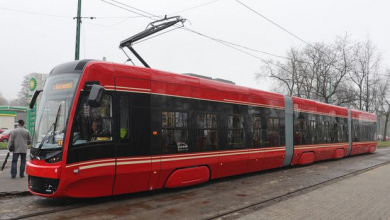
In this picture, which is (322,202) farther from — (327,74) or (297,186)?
(327,74)

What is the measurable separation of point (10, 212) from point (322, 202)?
6.60 metres

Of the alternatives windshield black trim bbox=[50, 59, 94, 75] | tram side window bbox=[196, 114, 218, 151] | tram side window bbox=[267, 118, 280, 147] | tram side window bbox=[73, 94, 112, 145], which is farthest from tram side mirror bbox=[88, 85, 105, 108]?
tram side window bbox=[267, 118, 280, 147]

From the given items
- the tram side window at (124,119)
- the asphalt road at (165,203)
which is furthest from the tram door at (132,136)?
the asphalt road at (165,203)

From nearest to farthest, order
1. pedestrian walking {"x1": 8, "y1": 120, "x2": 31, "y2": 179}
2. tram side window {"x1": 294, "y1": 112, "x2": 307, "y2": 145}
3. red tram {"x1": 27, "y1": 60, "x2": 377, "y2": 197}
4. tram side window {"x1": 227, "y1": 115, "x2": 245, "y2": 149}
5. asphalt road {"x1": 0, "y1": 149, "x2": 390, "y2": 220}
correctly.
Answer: asphalt road {"x1": 0, "y1": 149, "x2": 390, "y2": 220} → red tram {"x1": 27, "y1": 60, "x2": 377, "y2": 197} → pedestrian walking {"x1": 8, "y1": 120, "x2": 31, "y2": 179} → tram side window {"x1": 227, "y1": 115, "x2": 245, "y2": 149} → tram side window {"x1": 294, "y1": 112, "x2": 307, "y2": 145}

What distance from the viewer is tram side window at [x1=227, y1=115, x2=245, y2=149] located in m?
10.1

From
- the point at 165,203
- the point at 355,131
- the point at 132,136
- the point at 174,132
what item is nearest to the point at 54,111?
the point at 132,136

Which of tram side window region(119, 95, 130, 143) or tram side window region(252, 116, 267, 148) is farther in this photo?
tram side window region(252, 116, 267, 148)

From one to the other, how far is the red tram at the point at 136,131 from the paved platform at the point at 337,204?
2.56 meters

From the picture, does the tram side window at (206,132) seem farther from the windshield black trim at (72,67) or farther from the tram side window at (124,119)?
the windshield black trim at (72,67)

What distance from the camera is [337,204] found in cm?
725

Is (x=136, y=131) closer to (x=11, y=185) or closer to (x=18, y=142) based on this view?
(x=11, y=185)

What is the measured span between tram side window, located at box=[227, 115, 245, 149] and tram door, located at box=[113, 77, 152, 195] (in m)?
3.30

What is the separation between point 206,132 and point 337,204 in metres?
3.80

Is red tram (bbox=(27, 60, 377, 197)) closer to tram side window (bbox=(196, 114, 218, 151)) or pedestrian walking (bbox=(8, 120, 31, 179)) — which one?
tram side window (bbox=(196, 114, 218, 151))
